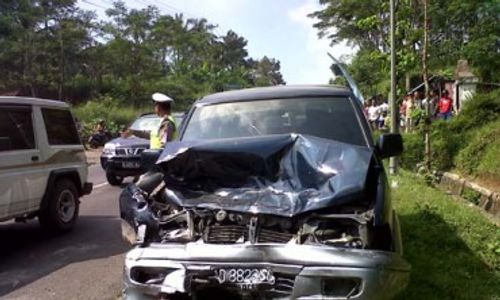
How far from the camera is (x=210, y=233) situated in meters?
4.08

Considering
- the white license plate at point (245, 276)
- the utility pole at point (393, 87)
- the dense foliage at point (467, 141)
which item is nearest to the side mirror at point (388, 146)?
the white license plate at point (245, 276)

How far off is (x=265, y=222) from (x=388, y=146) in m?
1.55

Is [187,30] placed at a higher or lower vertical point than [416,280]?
higher

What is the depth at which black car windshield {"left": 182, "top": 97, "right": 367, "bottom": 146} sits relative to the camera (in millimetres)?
5246

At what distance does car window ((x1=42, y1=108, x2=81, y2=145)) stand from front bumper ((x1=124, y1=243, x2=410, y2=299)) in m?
4.88

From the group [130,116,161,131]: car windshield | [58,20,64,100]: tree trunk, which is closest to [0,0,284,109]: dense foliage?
[58,20,64,100]: tree trunk

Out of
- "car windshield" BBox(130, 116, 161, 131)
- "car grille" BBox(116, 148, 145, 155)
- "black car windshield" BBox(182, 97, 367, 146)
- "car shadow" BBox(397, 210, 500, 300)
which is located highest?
"black car windshield" BBox(182, 97, 367, 146)

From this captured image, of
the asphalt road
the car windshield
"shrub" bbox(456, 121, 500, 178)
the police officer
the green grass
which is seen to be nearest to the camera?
the green grass

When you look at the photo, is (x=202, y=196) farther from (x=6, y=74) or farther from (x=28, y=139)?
(x=6, y=74)

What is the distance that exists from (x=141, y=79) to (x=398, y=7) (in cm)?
3663

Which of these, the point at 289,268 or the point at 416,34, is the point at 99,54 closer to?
the point at 416,34

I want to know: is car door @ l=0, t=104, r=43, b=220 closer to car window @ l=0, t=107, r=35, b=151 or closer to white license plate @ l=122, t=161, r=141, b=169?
car window @ l=0, t=107, r=35, b=151

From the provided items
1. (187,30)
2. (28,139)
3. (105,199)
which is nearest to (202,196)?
(28,139)

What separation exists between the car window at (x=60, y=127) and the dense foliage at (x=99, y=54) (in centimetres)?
2617
